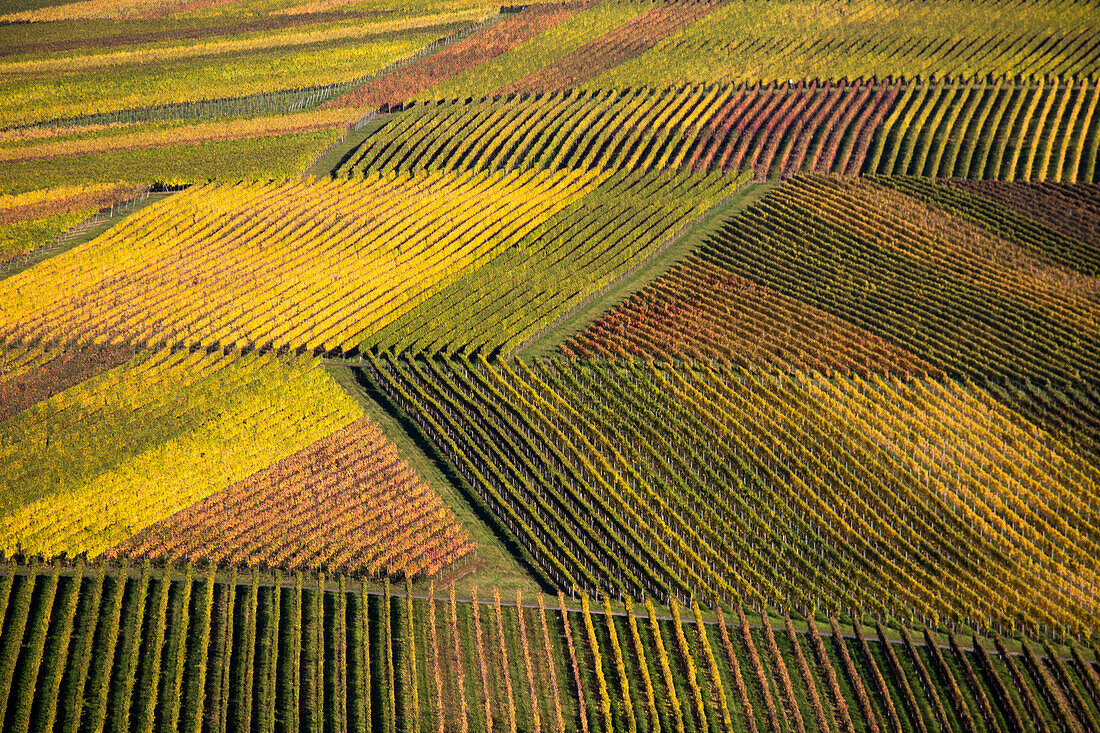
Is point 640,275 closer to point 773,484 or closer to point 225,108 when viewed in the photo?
point 773,484

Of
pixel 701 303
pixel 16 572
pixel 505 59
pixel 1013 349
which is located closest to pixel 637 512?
pixel 701 303

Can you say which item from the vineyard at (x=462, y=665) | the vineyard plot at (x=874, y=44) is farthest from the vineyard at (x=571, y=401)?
the vineyard plot at (x=874, y=44)

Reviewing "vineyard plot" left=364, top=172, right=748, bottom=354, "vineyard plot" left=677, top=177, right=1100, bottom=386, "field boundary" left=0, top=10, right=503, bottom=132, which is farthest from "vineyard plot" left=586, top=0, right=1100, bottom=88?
"field boundary" left=0, top=10, right=503, bottom=132

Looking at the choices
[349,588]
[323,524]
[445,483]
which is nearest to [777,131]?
[445,483]

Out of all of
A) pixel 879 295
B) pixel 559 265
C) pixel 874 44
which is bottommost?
pixel 879 295

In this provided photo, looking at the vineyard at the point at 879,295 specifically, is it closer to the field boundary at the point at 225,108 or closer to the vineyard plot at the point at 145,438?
the vineyard plot at the point at 145,438

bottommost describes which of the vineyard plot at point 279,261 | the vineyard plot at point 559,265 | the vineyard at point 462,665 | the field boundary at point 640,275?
the vineyard at point 462,665

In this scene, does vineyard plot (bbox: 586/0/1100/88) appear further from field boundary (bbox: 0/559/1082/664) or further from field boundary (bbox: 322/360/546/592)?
field boundary (bbox: 0/559/1082/664)
